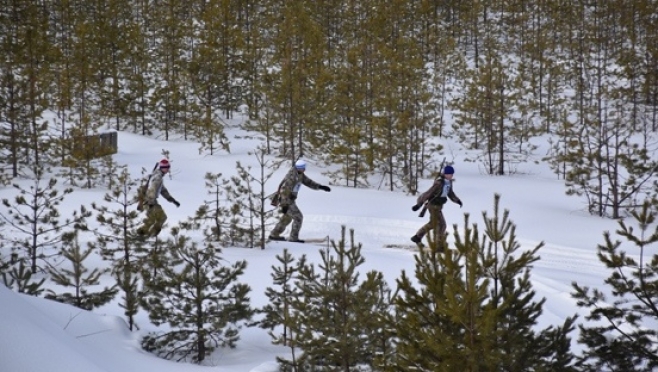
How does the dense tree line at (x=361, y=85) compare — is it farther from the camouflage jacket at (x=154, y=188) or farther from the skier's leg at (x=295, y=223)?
the camouflage jacket at (x=154, y=188)

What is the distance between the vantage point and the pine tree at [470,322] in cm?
449

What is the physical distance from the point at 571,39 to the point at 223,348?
36624mm

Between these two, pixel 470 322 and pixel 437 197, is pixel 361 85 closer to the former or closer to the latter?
pixel 437 197

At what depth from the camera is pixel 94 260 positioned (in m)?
11.8

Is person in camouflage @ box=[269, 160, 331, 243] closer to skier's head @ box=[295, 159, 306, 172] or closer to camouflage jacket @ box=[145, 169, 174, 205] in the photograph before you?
skier's head @ box=[295, 159, 306, 172]

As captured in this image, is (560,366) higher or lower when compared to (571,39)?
lower

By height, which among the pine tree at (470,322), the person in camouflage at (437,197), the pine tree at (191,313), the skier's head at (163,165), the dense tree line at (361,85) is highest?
the dense tree line at (361,85)

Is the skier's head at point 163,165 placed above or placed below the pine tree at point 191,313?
above

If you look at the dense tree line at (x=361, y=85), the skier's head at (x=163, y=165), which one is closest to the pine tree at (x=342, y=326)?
the skier's head at (x=163, y=165)

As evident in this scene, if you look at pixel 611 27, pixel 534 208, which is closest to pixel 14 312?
pixel 534 208

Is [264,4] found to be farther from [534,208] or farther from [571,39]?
[534,208]

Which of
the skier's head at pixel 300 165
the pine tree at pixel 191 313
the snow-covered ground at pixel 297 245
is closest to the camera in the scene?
the snow-covered ground at pixel 297 245

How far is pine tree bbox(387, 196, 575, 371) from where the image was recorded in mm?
4488

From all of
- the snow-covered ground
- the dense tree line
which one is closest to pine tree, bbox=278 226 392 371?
the snow-covered ground
